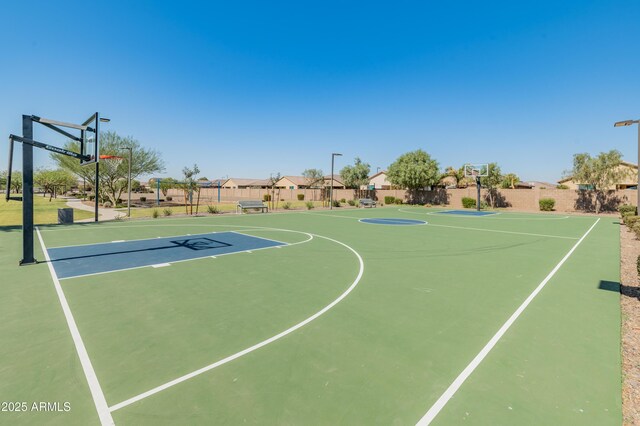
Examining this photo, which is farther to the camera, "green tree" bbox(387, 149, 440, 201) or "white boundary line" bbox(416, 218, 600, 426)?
"green tree" bbox(387, 149, 440, 201)

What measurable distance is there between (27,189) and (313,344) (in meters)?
10.2

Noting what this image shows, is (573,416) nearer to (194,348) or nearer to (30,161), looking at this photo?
(194,348)

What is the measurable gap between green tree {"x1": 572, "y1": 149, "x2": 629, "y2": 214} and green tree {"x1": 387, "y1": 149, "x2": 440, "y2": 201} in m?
15.9

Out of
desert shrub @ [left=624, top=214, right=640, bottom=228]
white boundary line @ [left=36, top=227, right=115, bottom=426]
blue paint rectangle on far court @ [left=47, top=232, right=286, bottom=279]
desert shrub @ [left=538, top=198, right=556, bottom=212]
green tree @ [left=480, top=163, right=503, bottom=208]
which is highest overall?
green tree @ [left=480, top=163, right=503, bottom=208]

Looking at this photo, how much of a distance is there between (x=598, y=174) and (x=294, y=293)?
131 feet

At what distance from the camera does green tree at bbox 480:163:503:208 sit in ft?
135

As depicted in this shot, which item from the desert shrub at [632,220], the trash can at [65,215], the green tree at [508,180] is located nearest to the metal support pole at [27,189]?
the trash can at [65,215]

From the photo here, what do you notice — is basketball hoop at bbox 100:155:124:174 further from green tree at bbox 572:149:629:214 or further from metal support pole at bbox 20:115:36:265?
green tree at bbox 572:149:629:214

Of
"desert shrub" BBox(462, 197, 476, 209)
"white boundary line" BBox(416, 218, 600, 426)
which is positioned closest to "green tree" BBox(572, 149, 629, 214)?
"desert shrub" BBox(462, 197, 476, 209)

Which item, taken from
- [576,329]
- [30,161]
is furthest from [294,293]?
[30,161]

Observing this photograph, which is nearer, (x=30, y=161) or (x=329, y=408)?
(x=329, y=408)

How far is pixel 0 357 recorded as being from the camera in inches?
→ 181

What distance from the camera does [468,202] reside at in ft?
136

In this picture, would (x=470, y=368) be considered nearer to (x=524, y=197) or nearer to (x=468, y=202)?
(x=468, y=202)
